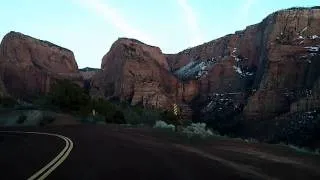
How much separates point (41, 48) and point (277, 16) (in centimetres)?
5595

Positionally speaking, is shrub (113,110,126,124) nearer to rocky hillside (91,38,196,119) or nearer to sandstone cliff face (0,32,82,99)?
sandstone cliff face (0,32,82,99)

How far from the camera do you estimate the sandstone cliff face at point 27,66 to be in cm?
12425

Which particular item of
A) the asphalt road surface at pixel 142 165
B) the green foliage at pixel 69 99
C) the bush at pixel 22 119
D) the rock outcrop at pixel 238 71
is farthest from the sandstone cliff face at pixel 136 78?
the asphalt road surface at pixel 142 165

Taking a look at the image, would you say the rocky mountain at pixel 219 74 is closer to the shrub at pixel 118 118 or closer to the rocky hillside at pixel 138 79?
the rocky hillside at pixel 138 79

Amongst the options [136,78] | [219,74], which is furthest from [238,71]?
[136,78]

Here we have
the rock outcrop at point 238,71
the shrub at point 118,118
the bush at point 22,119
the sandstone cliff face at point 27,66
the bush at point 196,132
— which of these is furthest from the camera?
the rock outcrop at point 238,71

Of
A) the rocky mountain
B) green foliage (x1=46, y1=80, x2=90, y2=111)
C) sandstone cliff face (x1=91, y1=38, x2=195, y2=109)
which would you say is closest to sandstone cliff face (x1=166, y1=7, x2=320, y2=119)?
the rocky mountain

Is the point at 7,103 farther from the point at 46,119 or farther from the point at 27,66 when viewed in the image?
the point at 27,66

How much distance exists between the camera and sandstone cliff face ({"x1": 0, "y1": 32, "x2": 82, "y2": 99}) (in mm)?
124250

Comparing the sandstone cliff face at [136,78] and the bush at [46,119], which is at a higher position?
the sandstone cliff face at [136,78]

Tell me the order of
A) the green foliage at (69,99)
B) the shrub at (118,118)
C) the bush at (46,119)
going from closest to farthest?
the bush at (46,119) → the shrub at (118,118) → the green foliage at (69,99)

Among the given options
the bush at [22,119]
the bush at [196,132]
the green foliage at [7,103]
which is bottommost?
the bush at [196,132]

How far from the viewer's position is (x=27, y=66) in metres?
129

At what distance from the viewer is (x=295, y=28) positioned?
13888 cm
